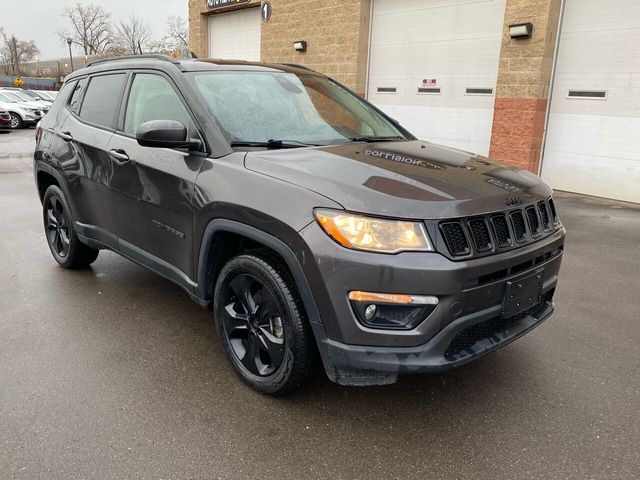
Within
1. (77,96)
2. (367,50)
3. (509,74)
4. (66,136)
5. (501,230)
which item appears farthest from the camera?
(367,50)

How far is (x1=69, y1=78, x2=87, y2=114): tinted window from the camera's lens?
4.60 m

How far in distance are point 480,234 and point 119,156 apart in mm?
2505

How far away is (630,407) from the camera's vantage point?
2941mm

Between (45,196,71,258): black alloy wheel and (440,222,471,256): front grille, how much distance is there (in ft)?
11.7

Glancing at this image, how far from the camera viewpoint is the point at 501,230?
2631 millimetres

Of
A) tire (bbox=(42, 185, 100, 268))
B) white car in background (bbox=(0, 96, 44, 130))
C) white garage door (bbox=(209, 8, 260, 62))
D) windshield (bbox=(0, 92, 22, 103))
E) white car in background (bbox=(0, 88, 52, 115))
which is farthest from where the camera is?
white car in background (bbox=(0, 88, 52, 115))

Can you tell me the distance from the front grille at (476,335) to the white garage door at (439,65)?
8.06m

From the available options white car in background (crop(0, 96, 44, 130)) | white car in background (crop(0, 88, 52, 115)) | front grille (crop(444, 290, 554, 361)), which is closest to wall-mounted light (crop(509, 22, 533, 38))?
front grille (crop(444, 290, 554, 361))

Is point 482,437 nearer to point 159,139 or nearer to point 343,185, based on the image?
point 343,185

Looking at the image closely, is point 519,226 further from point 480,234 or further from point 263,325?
point 263,325

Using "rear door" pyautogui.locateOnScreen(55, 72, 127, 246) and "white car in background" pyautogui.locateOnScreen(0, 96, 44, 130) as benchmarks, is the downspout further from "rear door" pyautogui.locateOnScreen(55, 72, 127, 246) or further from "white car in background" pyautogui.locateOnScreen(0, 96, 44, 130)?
"white car in background" pyautogui.locateOnScreen(0, 96, 44, 130)

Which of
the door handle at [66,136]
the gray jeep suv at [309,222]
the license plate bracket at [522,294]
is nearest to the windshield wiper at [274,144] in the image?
the gray jeep suv at [309,222]

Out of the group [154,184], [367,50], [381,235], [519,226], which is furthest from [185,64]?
[367,50]

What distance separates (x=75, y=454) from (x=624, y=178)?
879 centimetres
